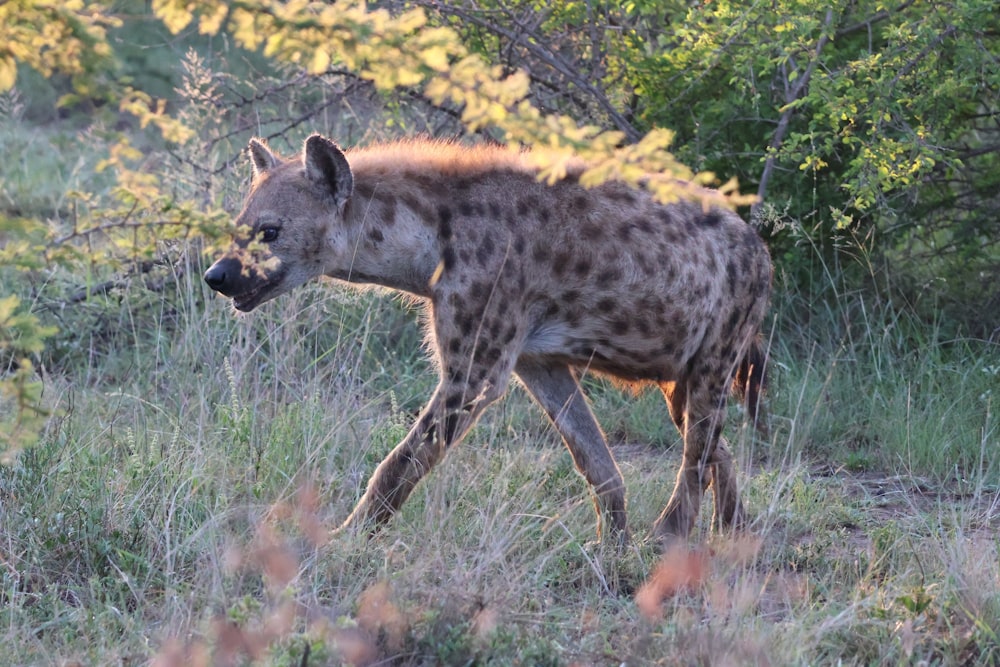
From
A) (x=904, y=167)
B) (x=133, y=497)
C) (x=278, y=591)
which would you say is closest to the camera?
(x=278, y=591)

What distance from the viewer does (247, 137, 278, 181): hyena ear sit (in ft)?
12.8

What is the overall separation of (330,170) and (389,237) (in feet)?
0.87

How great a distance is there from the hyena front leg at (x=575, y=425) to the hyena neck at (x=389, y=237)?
17.8 inches

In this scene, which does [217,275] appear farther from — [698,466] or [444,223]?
[698,466]

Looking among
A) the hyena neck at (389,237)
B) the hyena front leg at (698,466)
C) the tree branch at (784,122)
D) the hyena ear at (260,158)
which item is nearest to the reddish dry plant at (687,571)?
the hyena front leg at (698,466)

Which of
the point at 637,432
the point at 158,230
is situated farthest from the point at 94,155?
the point at 158,230

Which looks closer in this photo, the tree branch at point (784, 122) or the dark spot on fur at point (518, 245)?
the dark spot on fur at point (518, 245)

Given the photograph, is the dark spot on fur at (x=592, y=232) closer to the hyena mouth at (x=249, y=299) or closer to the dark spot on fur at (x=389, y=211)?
the dark spot on fur at (x=389, y=211)

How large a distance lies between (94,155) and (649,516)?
608 cm

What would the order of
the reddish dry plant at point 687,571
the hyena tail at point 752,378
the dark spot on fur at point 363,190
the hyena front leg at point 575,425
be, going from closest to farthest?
1. the reddish dry plant at point 687,571
2. the dark spot on fur at point 363,190
3. the hyena front leg at point 575,425
4. the hyena tail at point 752,378

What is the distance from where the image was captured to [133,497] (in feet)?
11.7

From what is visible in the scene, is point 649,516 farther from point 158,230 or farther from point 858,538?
point 158,230

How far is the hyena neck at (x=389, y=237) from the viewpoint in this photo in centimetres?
374

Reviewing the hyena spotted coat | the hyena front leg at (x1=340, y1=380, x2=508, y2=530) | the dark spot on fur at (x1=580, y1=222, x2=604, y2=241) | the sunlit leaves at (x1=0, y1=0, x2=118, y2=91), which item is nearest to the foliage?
the hyena spotted coat
